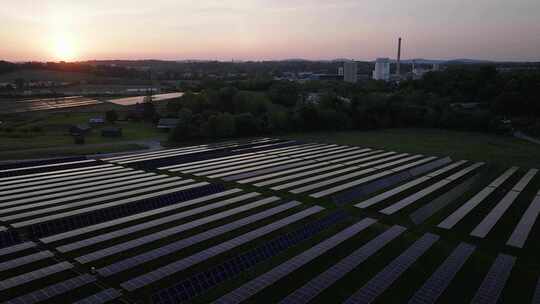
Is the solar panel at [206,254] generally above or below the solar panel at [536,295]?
above

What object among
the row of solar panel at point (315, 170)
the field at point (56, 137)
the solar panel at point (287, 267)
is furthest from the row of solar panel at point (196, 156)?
the solar panel at point (287, 267)

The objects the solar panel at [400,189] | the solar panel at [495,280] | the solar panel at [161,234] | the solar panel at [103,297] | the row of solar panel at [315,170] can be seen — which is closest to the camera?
the solar panel at [103,297]

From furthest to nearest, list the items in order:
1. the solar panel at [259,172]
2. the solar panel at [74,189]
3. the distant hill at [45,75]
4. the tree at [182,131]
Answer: the distant hill at [45,75], the tree at [182,131], the solar panel at [259,172], the solar panel at [74,189]

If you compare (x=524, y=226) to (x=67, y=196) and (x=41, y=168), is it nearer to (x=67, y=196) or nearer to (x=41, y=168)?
(x=67, y=196)

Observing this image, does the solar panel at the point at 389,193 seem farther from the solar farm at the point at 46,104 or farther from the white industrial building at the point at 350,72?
the white industrial building at the point at 350,72

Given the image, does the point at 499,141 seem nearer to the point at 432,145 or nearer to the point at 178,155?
the point at 432,145
